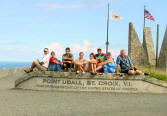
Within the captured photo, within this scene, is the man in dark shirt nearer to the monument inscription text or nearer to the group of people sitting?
the group of people sitting

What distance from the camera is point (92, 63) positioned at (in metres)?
14.1

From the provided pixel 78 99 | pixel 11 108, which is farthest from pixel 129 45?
pixel 11 108

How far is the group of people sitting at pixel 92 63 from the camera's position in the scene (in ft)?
46.6

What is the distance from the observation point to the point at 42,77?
14484 millimetres

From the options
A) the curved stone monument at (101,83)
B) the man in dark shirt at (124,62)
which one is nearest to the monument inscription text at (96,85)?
the curved stone monument at (101,83)

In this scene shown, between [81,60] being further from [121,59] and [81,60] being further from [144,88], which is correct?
[144,88]

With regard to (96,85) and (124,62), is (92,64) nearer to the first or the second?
(96,85)

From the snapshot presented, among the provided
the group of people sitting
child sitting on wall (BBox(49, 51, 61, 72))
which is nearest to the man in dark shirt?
the group of people sitting

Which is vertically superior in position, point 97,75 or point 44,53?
point 44,53

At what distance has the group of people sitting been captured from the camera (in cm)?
1421

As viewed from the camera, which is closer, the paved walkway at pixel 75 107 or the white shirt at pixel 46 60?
→ the paved walkway at pixel 75 107

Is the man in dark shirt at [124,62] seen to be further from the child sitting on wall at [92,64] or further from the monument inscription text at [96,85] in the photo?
the child sitting on wall at [92,64]

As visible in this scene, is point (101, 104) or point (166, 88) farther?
point (166, 88)

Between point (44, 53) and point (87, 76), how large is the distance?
2291mm
